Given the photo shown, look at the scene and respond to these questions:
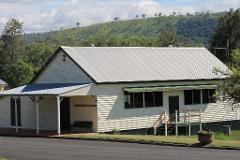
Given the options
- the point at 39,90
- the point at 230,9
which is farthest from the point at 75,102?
the point at 230,9

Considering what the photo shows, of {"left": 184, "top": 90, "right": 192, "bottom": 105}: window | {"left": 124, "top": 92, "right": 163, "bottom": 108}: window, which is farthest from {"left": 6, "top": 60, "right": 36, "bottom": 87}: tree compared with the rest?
{"left": 124, "top": 92, "right": 163, "bottom": 108}: window

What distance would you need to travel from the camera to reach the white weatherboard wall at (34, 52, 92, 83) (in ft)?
132

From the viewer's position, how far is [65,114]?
136 ft

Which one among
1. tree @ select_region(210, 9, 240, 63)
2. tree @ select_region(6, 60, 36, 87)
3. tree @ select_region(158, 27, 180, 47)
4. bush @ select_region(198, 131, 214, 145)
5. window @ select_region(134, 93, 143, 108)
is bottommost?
bush @ select_region(198, 131, 214, 145)

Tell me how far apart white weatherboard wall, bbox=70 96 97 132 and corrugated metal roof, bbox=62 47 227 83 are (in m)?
1.68

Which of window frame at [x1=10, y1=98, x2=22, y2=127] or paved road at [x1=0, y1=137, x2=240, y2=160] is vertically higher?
window frame at [x1=10, y1=98, x2=22, y2=127]

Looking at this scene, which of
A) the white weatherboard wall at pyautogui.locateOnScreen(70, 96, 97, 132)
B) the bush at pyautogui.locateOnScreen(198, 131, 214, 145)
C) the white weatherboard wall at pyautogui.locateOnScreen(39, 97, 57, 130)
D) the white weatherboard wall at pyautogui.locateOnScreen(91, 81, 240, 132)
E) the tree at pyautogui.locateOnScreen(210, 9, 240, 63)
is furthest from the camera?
the tree at pyautogui.locateOnScreen(210, 9, 240, 63)

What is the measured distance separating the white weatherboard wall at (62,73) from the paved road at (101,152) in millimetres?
8966

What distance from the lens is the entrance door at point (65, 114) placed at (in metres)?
41.2

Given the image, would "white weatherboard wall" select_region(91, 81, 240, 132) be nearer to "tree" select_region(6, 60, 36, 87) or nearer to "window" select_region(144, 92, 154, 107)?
"window" select_region(144, 92, 154, 107)

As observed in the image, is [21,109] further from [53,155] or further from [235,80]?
[53,155]

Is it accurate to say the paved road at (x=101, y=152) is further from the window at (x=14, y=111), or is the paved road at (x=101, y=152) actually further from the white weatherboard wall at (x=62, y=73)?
the window at (x=14, y=111)

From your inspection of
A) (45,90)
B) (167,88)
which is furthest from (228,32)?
(45,90)

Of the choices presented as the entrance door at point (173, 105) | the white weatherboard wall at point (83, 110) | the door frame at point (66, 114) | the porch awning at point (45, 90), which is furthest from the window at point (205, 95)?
the porch awning at point (45, 90)
